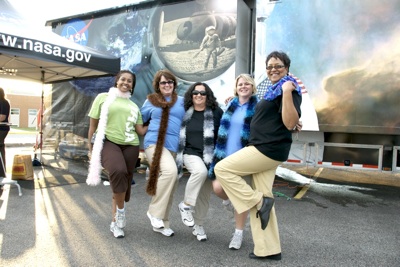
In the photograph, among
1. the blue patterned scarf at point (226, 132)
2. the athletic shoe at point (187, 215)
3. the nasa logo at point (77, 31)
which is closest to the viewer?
the blue patterned scarf at point (226, 132)

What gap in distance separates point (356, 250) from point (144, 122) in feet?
8.15

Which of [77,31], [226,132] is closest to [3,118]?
[77,31]

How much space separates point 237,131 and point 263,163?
0.43m

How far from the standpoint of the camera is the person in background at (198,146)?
307 cm

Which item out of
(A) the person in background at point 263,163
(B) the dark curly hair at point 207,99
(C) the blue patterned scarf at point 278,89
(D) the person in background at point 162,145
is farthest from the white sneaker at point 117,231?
(C) the blue patterned scarf at point 278,89

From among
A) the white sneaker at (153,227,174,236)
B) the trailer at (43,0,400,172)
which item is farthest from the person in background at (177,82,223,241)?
the trailer at (43,0,400,172)

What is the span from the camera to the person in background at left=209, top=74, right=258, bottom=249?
2.98m

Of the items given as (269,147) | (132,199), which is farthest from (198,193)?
(132,199)

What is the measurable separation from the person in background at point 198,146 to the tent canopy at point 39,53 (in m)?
3.08

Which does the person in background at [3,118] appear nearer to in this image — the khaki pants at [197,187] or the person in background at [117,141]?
the person in background at [117,141]

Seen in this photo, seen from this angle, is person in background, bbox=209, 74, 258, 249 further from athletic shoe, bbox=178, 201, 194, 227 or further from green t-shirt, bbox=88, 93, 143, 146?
green t-shirt, bbox=88, 93, 143, 146

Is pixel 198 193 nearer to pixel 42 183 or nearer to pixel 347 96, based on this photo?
pixel 347 96

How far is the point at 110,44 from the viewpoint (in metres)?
6.67

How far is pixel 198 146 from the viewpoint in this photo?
10.4 ft
